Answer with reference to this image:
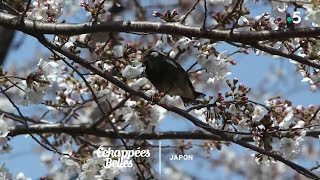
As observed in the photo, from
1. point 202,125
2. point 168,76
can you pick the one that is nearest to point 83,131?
point 168,76

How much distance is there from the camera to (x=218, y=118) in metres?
2.53

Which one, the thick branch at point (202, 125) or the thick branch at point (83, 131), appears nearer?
the thick branch at point (202, 125)

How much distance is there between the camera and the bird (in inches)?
117

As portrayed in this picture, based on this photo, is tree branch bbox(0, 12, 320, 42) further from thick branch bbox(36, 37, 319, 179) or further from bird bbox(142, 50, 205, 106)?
bird bbox(142, 50, 205, 106)

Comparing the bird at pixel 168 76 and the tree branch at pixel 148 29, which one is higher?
the bird at pixel 168 76

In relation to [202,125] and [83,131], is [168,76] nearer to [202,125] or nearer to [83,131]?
[83,131]

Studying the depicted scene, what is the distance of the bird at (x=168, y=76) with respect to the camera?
297 centimetres

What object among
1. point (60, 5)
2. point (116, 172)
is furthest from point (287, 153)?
point (60, 5)

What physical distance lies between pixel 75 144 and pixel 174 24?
1514mm

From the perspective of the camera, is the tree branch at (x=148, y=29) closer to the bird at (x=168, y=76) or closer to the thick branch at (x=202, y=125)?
the thick branch at (x=202, y=125)

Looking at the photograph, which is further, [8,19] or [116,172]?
[116,172]

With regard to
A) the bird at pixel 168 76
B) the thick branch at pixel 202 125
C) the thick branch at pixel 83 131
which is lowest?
the thick branch at pixel 202 125

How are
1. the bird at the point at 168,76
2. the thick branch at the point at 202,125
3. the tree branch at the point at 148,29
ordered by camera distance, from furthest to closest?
the bird at the point at 168,76 < the thick branch at the point at 202,125 < the tree branch at the point at 148,29

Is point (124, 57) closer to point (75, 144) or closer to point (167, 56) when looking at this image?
point (167, 56)
